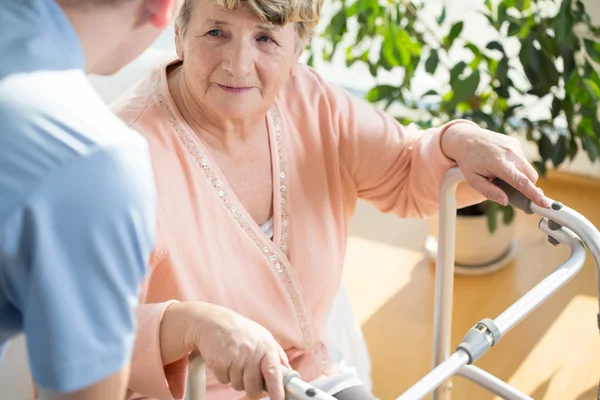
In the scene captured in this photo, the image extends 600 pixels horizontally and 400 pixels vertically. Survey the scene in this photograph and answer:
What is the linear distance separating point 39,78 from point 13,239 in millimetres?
156

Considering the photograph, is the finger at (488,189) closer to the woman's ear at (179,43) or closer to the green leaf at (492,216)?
the woman's ear at (179,43)

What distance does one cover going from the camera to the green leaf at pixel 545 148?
2299mm

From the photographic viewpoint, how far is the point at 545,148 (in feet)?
7.57

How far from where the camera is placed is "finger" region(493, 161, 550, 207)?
1.24m

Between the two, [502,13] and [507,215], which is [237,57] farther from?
[507,215]

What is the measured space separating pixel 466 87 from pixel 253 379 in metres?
1.37

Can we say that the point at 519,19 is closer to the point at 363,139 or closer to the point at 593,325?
the point at 363,139

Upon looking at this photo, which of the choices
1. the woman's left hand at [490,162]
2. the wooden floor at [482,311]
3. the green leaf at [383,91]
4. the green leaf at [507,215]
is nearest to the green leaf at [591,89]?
the green leaf at [507,215]

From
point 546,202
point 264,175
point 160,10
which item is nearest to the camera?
point 160,10

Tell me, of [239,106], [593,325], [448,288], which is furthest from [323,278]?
[593,325]

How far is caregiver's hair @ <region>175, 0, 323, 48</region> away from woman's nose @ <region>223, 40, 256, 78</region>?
61 mm

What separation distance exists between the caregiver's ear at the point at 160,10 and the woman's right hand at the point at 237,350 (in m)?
0.42

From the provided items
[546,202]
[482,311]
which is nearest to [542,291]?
[546,202]

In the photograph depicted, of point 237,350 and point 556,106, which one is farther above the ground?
point 237,350
